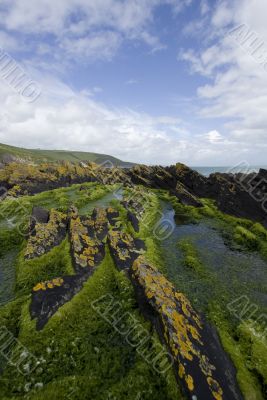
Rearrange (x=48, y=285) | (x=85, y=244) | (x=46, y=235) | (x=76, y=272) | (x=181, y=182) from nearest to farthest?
(x=48, y=285), (x=76, y=272), (x=85, y=244), (x=46, y=235), (x=181, y=182)

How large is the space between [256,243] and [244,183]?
17.3 metres

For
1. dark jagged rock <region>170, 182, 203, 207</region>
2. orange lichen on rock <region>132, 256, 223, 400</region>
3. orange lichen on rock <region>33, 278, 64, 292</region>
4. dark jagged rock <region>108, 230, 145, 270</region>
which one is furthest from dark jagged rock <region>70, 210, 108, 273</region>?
dark jagged rock <region>170, 182, 203, 207</region>

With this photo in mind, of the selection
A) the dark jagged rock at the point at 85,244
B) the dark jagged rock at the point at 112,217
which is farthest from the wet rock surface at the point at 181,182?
the dark jagged rock at the point at 85,244

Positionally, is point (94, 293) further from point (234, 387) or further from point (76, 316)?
point (234, 387)

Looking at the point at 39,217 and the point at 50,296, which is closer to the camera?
the point at 50,296

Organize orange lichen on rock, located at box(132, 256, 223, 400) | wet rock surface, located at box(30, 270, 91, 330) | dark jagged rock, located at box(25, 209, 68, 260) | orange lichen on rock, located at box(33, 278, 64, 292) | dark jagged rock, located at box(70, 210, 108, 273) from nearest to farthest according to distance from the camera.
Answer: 1. orange lichen on rock, located at box(132, 256, 223, 400)
2. wet rock surface, located at box(30, 270, 91, 330)
3. orange lichen on rock, located at box(33, 278, 64, 292)
4. dark jagged rock, located at box(70, 210, 108, 273)
5. dark jagged rock, located at box(25, 209, 68, 260)

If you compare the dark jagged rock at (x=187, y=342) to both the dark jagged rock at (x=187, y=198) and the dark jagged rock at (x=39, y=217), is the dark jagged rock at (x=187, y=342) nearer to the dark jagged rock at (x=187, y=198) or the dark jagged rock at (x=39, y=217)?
the dark jagged rock at (x=39, y=217)

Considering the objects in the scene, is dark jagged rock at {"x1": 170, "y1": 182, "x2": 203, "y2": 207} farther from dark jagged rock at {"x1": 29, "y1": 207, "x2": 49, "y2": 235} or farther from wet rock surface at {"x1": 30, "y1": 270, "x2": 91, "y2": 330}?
wet rock surface at {"x1": 30, "y1": 270, "x2": 91, "y2": 330}

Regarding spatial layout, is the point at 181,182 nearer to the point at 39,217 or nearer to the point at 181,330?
the point at 39,217

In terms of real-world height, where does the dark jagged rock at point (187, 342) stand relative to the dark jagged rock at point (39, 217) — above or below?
below

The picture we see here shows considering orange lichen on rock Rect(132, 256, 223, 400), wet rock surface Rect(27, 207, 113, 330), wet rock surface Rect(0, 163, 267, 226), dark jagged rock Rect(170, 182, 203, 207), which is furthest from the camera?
dark jagged rock Rect(170, 182, 203, 207)

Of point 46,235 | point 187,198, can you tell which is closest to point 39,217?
point 46,235

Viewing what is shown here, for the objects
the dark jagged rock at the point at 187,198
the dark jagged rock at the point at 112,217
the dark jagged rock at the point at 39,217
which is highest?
the dark jagged rock at the point at 39,217

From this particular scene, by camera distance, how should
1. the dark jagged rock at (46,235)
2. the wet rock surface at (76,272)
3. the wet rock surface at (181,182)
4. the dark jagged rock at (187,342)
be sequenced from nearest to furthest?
the dark jagged rock at (187,342)
the wet rock surface at (76,272)
the dark jagged rock at (46,235)
the wet rock surface at (181,182)
